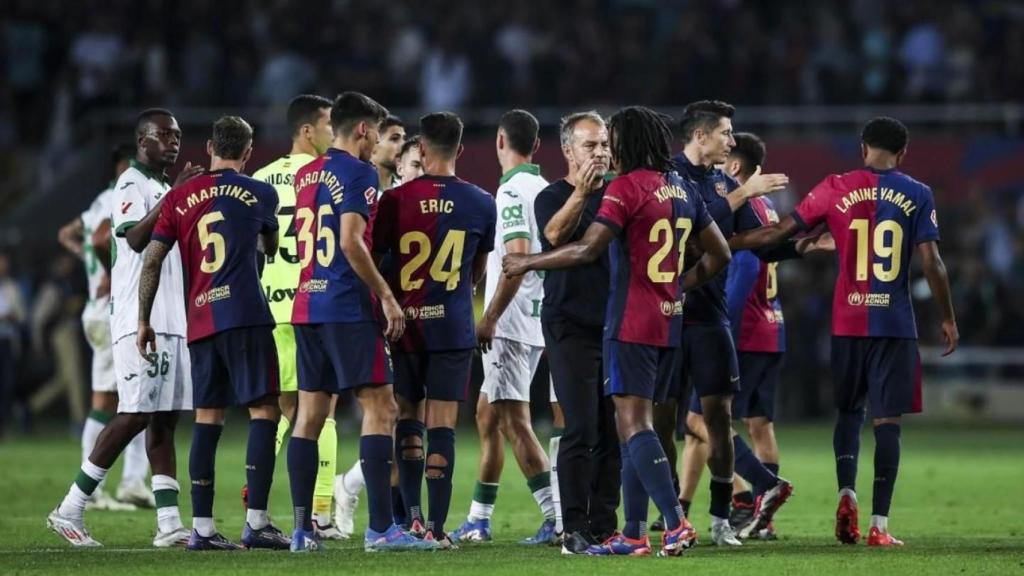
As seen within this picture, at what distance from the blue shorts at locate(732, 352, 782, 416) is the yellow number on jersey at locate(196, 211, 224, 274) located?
13.3 ft

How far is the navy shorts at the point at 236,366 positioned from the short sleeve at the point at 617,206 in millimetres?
2319

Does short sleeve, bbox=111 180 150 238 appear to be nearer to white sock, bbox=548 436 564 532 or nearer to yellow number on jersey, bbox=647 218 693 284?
white sock, bbox=548 436 564 532

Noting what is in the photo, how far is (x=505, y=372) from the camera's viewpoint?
12.2 meters

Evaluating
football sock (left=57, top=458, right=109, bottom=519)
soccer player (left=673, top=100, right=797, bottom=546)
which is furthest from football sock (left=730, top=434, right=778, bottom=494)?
football sock (left=57, top=458, right=109, bottom=519)

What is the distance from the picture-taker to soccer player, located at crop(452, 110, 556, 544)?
11828 millimetres

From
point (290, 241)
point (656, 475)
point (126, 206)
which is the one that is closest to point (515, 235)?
point (290, 241)

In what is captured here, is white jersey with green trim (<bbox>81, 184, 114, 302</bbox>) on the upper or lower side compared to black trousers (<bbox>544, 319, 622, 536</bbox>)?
upper

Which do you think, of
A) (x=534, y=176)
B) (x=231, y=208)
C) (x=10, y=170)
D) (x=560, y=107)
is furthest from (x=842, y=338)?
(x=10, y=170)

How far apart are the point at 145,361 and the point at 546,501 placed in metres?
2.89

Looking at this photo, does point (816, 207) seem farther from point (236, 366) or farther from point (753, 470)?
point (236, 366)

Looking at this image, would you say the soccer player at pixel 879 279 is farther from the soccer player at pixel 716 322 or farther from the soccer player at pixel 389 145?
the soccer player at pixel 389 145

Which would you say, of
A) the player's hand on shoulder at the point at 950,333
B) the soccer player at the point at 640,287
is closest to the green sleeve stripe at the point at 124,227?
the soccer player at the point at 640,287

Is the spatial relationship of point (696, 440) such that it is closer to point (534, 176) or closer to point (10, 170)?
point (534, 176)

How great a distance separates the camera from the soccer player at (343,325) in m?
10.7
